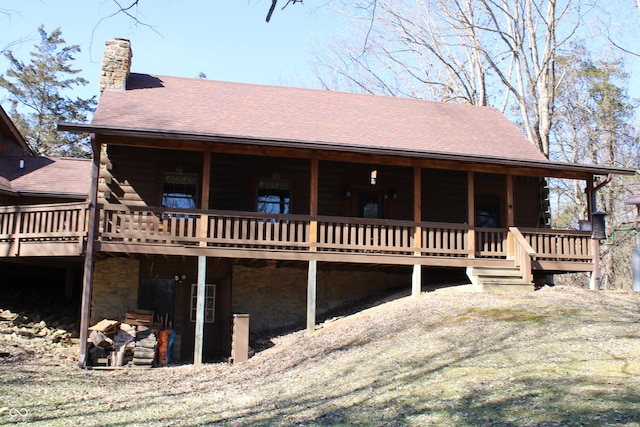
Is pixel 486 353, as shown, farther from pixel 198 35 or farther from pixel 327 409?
pixel 198 35

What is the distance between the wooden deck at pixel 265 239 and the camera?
13.9 meters

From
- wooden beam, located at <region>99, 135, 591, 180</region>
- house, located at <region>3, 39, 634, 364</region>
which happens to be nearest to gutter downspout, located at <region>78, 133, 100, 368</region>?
house, located at <region>3, 39, 634, 364</region>

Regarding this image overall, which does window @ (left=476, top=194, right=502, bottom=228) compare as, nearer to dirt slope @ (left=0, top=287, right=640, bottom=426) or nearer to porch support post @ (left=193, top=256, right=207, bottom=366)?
dirt slope @ (left=0, top=287, right=640, bottom=426)

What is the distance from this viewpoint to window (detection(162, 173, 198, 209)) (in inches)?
Result: 663

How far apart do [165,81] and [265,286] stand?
7320 millimetres

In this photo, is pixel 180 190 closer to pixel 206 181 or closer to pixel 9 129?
pixel 206 181

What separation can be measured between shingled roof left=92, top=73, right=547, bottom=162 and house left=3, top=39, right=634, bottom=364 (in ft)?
0.27

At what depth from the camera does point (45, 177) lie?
2022 cm

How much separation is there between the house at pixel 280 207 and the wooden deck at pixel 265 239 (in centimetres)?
5

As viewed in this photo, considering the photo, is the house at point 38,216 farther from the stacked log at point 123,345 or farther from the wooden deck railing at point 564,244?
the wooden deck railing at point 564,244

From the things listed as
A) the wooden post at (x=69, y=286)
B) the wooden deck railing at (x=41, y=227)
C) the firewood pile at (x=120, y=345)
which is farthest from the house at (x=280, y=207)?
the wooden post at (x=69, y=286)

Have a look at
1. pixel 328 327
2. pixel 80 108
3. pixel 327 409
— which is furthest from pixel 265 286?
pixel 80 108

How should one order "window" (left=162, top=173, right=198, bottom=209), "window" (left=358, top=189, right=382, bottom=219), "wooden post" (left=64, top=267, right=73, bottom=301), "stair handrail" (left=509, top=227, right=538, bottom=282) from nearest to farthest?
"stair handrail" (left=509, top=227, right=538, bottom=282)
"window" (left=162, top=173, right=198, bottom=209)
"window" (left=358, top=189, right=382, bottom=219)
"wooden post" (left=64, top=267, right=73, bottom=301)

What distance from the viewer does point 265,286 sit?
663 inches
